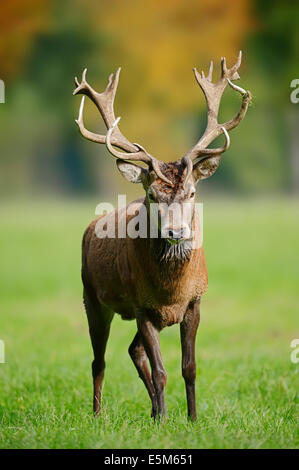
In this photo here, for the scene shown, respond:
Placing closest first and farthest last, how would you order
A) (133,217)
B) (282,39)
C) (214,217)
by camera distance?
(133,217) → (214,217) → (282,39)

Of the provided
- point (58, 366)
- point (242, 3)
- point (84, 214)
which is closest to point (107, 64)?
point (242, 3)

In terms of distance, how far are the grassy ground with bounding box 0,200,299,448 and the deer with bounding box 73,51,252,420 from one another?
1.67 feet

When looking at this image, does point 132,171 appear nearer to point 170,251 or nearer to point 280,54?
point 170,251

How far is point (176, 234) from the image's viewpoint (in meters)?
5.29

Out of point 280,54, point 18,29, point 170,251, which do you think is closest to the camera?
point 170,251

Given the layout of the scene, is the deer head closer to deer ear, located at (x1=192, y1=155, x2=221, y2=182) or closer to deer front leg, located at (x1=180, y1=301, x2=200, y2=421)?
deer ear, located at (x1=192, y1=155, x2=221, y2=182)

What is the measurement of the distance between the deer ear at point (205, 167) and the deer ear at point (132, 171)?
0.34m

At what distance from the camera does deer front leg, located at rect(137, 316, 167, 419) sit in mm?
5879

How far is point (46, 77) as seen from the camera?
3684cm

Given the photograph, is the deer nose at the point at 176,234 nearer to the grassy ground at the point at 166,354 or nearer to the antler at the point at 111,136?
the antler at the point at 111,136

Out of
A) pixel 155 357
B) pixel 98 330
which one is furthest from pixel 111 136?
pixel 98 330

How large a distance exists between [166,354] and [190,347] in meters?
3.53

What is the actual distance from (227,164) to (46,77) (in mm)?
8850
